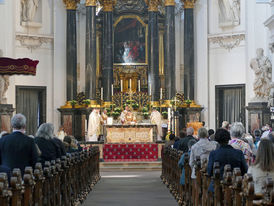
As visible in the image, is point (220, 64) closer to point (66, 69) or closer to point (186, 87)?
point (186, 87)

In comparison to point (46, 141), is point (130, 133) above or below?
below

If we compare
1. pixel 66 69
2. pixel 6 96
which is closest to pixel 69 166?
pixel 6 96

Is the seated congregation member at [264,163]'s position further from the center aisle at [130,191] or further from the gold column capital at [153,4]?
the gold column capital at [153,4]

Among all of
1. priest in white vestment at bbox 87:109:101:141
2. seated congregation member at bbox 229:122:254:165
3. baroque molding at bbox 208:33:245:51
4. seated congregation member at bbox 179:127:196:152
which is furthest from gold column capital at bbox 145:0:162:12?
seated congregation member at bbox 229:122:254:165

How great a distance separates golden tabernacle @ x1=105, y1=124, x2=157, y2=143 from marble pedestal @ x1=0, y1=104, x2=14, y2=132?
3807 millimetres

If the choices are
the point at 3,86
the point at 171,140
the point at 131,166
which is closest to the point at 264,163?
the point at 171,140

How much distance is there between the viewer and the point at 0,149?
826 centimetres

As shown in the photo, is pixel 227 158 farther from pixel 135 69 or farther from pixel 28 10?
pixel 28 10

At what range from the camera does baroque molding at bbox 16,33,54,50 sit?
2759cm

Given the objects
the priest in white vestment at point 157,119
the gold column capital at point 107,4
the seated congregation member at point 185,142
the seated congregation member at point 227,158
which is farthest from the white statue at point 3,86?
the seated congregation member at point 227,158

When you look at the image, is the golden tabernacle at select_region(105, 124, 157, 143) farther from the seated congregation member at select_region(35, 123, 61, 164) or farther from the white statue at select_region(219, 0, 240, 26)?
the seated congregation member at select_region(35, 123, 61, 164)

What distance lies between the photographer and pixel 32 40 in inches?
1103

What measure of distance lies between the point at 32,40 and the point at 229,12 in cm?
880

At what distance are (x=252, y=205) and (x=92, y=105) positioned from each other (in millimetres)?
22828
